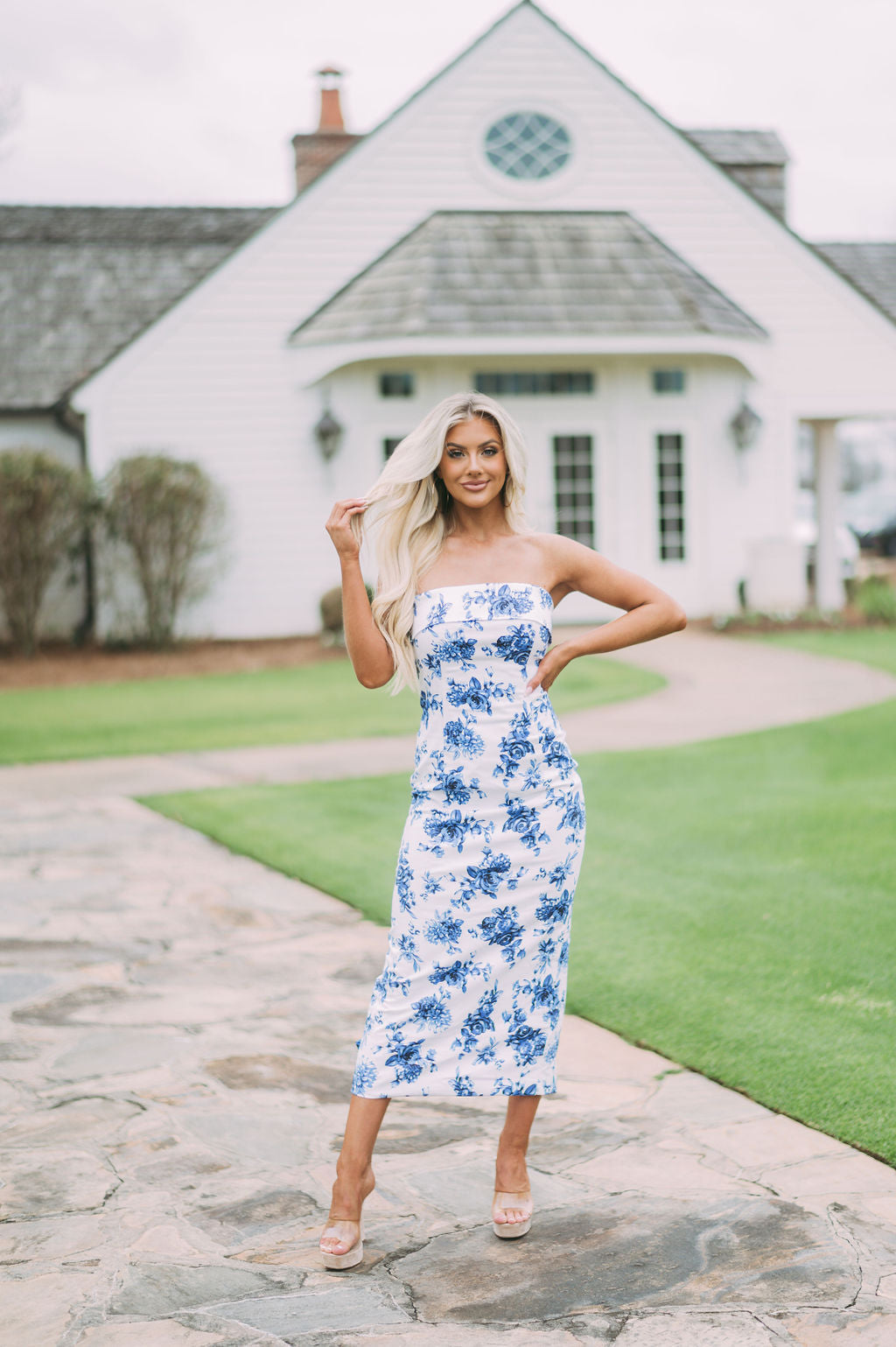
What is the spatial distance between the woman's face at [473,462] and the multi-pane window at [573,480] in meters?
13.9

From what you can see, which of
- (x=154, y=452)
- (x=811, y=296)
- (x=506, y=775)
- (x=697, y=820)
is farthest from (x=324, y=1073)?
(x=811, y=296)

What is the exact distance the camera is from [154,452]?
52.4 ft

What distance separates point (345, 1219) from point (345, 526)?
147 centimetres

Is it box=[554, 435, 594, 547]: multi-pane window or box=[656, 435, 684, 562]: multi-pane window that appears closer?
box=[554, 435, 594, 547]: multi-pane window

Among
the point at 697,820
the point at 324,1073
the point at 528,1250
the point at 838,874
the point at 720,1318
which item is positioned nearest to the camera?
the point at 720,1318

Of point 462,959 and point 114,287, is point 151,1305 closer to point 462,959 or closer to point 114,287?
point 462,959

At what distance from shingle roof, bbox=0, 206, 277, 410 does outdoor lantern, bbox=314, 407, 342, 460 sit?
7.80ft

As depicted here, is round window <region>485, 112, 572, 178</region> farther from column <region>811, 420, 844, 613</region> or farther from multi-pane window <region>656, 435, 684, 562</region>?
column <region>811, 420, 844, 613</region>

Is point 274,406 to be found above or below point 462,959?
above

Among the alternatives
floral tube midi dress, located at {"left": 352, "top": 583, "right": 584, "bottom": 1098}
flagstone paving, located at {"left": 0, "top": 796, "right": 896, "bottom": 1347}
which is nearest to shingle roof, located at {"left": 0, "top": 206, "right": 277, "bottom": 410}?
flagstone paving, located at {"left": 0, "top": 796, "right": 896, "bottom": 1347}

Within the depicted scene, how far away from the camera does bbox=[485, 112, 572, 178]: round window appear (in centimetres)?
1698

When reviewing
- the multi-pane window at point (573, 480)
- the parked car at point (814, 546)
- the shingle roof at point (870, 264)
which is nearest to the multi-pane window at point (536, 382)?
the multi-pane window at point (573, 480)

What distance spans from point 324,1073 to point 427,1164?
648 mm

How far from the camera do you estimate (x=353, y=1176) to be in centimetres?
289
